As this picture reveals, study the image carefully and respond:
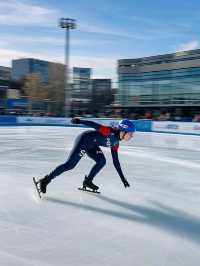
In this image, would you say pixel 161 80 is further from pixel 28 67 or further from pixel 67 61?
pixel 28 67

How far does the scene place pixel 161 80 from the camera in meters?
42.7

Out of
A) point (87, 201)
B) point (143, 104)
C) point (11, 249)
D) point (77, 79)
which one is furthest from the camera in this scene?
point (77, 79)

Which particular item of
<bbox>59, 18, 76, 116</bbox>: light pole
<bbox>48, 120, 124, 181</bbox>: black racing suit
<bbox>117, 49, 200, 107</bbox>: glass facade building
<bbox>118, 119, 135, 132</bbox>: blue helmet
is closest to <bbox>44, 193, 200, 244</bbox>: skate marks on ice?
<bbox>48, 120, 124, 181</bbox>: black racing suit

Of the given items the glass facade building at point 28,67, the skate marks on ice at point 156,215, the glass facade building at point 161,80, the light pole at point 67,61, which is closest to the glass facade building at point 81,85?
the glass facade building at point 28,67

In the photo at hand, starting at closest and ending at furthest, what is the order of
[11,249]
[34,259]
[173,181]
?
1. [34,259]
2. [11,249]
3. [173,181]

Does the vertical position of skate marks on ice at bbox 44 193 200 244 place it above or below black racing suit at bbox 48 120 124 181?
below

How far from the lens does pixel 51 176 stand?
4230 millimetres

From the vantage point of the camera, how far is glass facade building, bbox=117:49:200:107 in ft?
127

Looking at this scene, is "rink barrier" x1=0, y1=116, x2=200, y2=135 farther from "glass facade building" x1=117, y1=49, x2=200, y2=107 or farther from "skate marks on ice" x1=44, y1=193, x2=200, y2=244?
"glass facade building" x1=117, y1=49, x2=200, y2=107

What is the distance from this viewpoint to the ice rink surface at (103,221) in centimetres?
249

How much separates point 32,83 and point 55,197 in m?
41.5

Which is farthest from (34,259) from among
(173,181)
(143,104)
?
(143,104)

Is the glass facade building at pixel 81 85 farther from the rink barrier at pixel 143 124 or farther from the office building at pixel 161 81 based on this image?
the rink barrier at pixel 143 124

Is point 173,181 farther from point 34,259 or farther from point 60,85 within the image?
point 60,85
